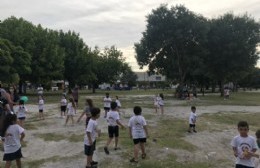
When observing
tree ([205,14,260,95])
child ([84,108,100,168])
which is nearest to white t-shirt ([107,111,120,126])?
child ([84,108,100,168])

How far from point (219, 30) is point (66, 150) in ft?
149

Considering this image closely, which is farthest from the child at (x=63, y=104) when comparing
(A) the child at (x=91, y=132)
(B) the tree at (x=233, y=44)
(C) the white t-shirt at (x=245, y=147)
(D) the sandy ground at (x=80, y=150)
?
(B) the tree at (x=233, y=44)

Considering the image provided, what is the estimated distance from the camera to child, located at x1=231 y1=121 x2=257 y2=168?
24.9 ft

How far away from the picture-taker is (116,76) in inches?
3415

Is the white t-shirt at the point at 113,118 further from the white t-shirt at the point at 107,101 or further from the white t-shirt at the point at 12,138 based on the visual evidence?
the white t-shirt at the point at 107,101

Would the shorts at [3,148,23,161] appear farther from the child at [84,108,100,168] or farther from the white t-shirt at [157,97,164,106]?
the white t-shirt at [157,97,164,106]

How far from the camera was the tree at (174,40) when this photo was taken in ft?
167

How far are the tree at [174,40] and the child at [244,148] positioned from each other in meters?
43.2

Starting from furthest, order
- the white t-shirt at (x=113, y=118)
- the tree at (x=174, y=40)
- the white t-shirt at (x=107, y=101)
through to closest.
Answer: the tree at (x=174, y=40) → the white t-shirt at (x=107, y=101) → the white t-shirt at (x=113, y=118)

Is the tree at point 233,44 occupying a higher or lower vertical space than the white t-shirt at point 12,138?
higher

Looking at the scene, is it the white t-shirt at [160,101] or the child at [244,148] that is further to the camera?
the white t-shirt at [160,101]

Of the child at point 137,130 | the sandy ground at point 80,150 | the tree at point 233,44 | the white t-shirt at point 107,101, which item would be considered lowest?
the sandy ground at point 80,150

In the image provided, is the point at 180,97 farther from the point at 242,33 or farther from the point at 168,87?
the point at 168,87

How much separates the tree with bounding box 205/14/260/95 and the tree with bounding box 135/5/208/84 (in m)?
2.91
